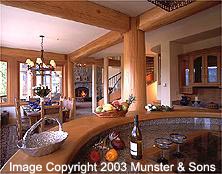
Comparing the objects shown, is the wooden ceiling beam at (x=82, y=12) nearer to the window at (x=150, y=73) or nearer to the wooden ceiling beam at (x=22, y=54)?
the wooden ceiling beam at (x=22, y=54)

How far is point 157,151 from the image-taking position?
1.23 meters

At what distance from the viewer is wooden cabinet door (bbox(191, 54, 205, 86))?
411 centimetres

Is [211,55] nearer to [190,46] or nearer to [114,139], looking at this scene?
[190,46]

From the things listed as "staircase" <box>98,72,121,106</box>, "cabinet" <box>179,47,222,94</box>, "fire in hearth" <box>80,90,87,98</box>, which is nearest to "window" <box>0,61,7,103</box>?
"staircase" <box>98,72,121,106</box>

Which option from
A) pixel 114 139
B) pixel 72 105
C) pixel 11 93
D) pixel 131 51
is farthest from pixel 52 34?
pixel 114 139

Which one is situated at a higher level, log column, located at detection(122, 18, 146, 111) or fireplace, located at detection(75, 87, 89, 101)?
log column, located at detection(122, 18, 146, 111)

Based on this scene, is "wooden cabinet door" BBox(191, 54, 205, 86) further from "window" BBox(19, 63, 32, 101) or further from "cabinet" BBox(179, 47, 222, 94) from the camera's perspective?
"window" BBox(19, 63, 32, 101)

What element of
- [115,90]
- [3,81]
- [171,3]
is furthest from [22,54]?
[171,3]

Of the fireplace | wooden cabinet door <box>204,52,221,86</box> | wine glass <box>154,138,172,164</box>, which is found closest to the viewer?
wine glass <box>154,138,172,164</box>

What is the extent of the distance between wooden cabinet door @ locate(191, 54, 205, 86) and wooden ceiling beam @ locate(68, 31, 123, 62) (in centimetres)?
188

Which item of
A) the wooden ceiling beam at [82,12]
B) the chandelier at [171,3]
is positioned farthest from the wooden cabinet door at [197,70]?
the chandelier at [171,3]

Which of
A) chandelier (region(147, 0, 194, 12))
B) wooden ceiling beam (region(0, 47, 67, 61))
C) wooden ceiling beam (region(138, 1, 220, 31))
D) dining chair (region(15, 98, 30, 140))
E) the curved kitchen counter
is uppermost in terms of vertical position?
wooden ceiling beam (region(0, 47, 67, 61))

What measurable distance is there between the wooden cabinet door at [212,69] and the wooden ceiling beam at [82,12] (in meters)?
2.11

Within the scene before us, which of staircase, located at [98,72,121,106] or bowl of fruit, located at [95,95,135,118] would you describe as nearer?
bowl of fruit, located at [95,95,135,118]
